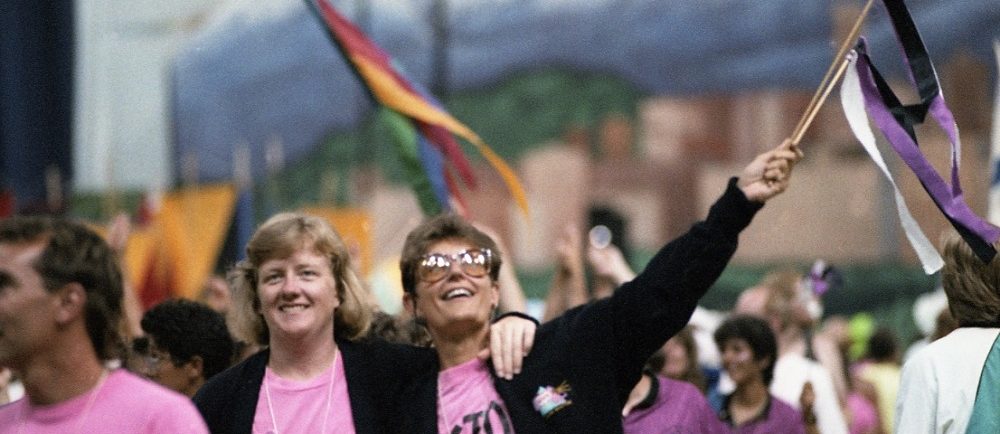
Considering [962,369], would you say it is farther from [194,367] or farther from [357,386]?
[194,367]

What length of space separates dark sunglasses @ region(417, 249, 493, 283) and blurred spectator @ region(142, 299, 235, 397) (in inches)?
45.0

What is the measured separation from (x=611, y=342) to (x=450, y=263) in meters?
0.41

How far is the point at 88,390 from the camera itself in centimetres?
308

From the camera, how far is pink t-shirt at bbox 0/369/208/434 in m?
3.02

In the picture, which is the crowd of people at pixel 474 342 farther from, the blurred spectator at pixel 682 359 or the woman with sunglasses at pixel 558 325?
the blurred spectator at pixel 682 359

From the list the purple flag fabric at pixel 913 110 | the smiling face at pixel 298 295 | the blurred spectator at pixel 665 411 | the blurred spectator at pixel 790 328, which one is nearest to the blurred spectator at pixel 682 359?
the blurred spectator at pixel 790 328

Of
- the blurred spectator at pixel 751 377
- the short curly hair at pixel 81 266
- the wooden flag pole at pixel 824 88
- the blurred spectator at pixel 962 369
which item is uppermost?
the wooden flag pole at pixel 824 88

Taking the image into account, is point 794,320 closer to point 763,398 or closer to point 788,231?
point 763,398

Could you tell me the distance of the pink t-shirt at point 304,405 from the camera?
13.0 feet

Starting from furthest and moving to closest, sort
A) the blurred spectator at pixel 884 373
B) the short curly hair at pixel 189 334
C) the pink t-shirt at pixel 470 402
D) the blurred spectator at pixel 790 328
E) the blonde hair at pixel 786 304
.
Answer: the blurred spectator at pixel 884 373, the blonde hair at pixel 786 304, the blurred spectator at pixel 790 328, the short curly hair at pixel 189 334, the pink t-shirt at pixel 470 402

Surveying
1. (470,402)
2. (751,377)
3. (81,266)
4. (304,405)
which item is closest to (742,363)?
(751,377)

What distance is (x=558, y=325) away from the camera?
4.01 metres

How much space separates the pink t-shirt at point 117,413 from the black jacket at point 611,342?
95 cm

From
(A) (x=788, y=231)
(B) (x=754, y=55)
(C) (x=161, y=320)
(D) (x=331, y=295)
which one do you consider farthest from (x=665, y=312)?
(B) (x=754, y=55)
